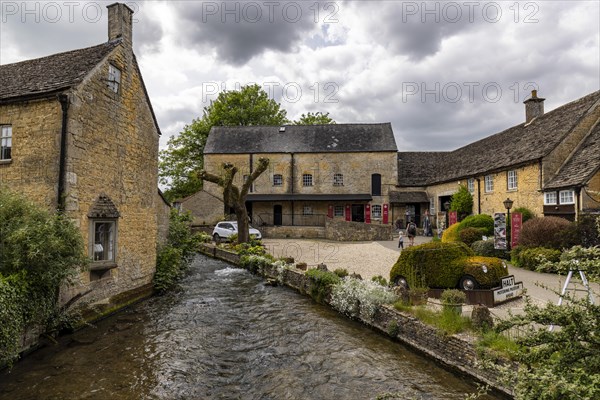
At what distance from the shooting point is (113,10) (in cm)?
1159

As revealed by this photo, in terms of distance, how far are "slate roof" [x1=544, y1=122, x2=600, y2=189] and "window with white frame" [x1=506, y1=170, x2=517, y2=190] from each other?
8.23 ft

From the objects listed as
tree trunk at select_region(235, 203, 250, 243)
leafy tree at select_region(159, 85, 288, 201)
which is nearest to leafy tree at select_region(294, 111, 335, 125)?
leafy tree at select_region(159, 85, 288, 201)

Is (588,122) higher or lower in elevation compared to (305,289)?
higher

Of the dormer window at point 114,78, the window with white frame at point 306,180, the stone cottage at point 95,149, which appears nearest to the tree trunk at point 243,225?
the stone cottage at point 95,149

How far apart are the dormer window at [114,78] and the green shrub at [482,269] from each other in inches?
448

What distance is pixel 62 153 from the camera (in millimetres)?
8672

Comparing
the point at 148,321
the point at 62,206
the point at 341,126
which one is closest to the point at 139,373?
the point at 148,321

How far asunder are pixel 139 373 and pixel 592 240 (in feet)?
50.6

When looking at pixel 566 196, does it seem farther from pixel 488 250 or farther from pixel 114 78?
pixel 114 78

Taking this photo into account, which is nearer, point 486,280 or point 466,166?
point 486,280

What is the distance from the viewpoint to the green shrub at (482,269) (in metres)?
9.70

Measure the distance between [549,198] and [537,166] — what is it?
186 cm

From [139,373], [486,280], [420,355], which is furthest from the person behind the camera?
[486,280]

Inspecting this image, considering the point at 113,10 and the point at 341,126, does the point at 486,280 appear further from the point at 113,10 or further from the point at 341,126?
the point at 341,126
